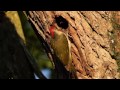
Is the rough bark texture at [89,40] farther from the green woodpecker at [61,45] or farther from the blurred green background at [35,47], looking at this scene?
the blurred green background at [35,47]

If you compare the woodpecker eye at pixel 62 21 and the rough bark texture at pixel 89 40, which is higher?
the woodpecker eye at pixel 62 21

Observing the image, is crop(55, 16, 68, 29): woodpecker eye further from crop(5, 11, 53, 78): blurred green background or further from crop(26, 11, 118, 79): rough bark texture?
crop(5, 11, 53, 78): blurred green background

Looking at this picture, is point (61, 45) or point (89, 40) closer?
point (89, 40)

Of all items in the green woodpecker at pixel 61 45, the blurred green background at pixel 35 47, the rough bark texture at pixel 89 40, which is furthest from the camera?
the blurred green background at pixel 35 47

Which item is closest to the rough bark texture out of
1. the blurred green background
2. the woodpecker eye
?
the woodpecker eye

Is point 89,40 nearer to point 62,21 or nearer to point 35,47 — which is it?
point 62,21

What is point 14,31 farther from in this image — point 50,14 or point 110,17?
point 110,17

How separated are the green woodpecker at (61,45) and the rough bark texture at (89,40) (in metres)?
0.05

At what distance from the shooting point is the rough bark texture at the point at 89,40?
3.02m

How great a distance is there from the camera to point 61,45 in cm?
349

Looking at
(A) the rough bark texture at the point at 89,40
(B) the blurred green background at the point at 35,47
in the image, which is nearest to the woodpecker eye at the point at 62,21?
(A) the rough bark texture at the point at 89,40

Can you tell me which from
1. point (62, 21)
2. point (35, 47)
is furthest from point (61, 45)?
point (35, 47)

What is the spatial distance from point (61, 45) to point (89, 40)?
1.47 ft

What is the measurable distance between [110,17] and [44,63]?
2.86m
